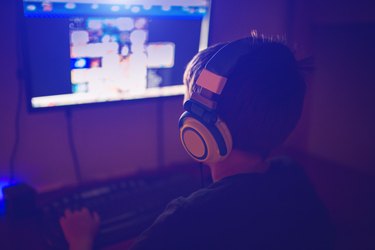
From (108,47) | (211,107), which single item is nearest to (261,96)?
(211,107)

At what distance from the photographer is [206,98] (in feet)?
2.40

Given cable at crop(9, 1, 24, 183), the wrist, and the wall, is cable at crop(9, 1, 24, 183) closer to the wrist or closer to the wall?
the wall

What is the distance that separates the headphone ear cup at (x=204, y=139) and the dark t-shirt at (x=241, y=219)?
68mm

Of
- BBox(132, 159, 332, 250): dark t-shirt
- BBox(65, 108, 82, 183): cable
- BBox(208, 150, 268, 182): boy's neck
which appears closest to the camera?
BBox(132, 159, 332, 250): dark t-shirt

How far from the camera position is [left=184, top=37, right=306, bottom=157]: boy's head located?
0.72m

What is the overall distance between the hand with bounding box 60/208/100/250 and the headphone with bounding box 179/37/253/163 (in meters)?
0.30

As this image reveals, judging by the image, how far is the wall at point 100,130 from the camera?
1.23m

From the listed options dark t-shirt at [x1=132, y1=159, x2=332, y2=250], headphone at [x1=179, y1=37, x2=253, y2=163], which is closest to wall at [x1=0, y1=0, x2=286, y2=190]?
headphone at [x1=179, y1=37, x2=253, y2=163]

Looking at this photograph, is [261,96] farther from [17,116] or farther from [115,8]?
[17,116]

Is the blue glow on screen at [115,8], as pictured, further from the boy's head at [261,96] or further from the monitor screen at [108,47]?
the boy's head at [261,96]

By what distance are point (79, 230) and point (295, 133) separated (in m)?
1.39

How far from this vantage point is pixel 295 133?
199 centimetres

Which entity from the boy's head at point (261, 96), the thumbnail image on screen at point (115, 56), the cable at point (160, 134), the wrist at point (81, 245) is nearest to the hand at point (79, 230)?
the wrist at point (81, 245)

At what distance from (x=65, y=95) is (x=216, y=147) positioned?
642 millimetres
